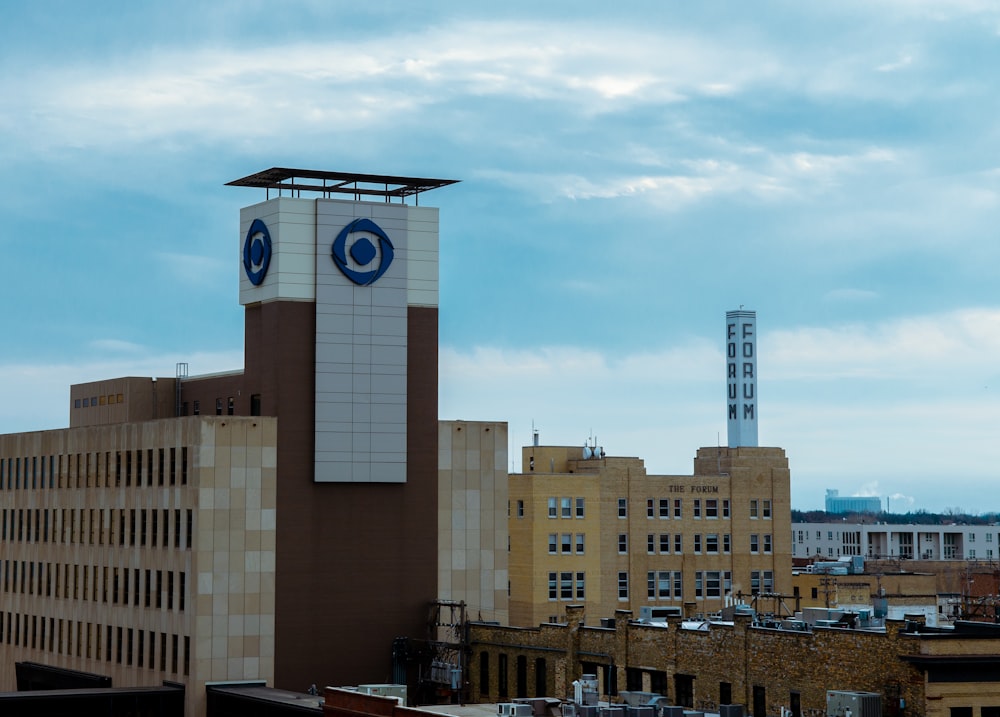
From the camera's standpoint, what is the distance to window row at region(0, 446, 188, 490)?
99875mm

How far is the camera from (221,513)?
9694 cm

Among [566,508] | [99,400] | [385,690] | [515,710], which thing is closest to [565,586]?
[566,508]

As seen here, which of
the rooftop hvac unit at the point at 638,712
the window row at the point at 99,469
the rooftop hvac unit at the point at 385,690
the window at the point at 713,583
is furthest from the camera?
the window at the point at 713,583

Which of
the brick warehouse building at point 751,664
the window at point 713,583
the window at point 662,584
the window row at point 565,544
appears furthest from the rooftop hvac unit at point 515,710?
the window at point 713,583

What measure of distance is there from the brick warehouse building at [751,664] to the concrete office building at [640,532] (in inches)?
1878

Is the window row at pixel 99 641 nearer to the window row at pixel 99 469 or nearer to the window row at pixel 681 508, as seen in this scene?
the window row at pixel 99 469

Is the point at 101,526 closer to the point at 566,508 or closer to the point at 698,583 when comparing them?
the point at 566,508

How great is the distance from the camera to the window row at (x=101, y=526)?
9869 cm

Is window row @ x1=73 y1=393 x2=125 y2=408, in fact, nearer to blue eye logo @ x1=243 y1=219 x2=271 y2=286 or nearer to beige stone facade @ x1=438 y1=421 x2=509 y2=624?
blue eye logo @ x1=243 y1=219 x2=271 y2=286

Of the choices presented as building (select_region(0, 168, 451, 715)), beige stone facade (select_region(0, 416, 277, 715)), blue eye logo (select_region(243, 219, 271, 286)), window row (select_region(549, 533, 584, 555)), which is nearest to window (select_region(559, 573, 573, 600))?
window row (select_region(549, 533, 584, 555))

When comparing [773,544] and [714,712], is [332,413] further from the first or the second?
[773,544]

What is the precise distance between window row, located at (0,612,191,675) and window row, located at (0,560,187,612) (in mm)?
1836

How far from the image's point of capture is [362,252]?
4016 inches

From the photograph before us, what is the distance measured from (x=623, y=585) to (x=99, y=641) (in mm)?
61713
